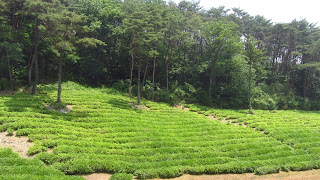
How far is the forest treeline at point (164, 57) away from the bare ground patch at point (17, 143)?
13417 mm

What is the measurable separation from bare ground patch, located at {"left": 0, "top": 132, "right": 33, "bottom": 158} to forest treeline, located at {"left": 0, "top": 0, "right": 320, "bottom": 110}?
13.4 meters

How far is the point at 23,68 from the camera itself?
93.6ft

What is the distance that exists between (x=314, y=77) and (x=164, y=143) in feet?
153

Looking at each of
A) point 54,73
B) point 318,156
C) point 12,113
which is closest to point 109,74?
point 54,73

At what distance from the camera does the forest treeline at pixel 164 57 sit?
82.9 feet

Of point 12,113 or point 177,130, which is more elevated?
point 12,113

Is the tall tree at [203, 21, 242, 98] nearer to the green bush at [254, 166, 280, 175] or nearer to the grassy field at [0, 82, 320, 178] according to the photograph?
the grassy field at [0, 82, 320, 178]

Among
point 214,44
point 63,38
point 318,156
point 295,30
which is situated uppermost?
point 295,30

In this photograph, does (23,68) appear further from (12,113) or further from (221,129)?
(221,129)

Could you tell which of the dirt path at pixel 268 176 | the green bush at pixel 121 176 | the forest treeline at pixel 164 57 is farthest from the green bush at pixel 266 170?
the forest treeline at pixel 164 57

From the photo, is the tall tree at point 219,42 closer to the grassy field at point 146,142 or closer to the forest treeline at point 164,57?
the forest treeline at point 164,57

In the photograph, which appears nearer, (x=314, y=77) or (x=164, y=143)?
(x=164, y=143)

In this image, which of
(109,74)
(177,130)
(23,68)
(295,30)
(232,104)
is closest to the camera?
(177,130)

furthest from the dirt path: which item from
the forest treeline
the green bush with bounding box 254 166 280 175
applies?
the forest treeline
